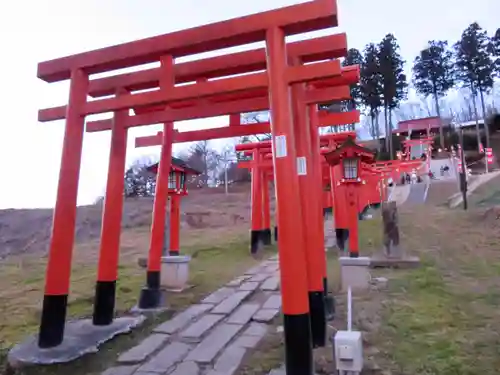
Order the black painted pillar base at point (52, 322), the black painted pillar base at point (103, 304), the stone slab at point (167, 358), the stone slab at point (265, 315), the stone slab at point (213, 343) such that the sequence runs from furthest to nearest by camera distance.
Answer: the stone slab at point (265, 315)
the black painted pillar base at point (103, 304)
the black painted pillar base at point (52, 322)
the stone slab at point (213, 343)
the stone slab at point (167, 358)

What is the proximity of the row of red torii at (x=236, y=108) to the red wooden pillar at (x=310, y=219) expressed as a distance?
12 mm

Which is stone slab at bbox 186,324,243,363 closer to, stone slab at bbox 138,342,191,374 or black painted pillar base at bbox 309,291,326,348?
stone slab at bbox 138,342,191,374

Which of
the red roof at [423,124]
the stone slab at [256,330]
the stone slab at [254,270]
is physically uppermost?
the red roof at [423,124]

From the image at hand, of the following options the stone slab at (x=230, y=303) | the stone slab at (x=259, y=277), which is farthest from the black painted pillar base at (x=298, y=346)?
the stone slab at (x=259, y=277)

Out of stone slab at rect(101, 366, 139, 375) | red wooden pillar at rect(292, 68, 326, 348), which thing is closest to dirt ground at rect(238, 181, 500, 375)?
red wooden pillar at rect(292, 68, 326, 348)

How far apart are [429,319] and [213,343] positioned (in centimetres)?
262

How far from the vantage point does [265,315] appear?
5.77 m

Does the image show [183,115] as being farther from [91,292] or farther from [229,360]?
[91,292]

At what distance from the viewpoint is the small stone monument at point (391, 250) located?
8.43m

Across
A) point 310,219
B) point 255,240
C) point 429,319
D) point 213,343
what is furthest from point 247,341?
point 255,240

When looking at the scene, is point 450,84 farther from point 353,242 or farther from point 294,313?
point 294,313

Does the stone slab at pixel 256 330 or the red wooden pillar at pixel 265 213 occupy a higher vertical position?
the red wooden pillar at pixel 265 213

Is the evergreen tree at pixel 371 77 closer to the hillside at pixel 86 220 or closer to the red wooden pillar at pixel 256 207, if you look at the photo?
the hillside at pixel 86 220

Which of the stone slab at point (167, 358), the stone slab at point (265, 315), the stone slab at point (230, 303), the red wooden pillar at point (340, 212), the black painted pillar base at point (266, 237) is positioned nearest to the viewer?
the stone slab at point (167, 358)
